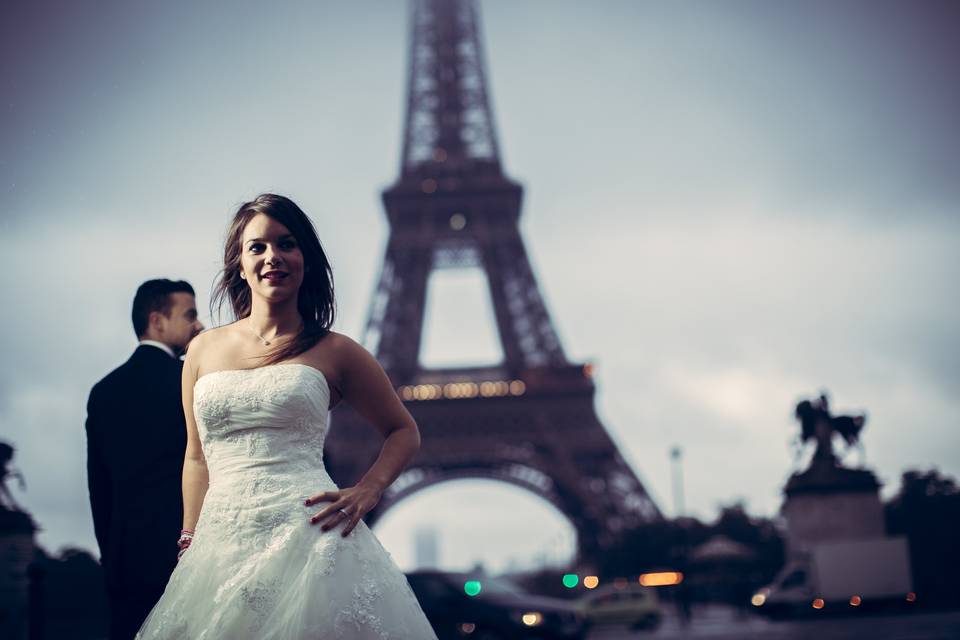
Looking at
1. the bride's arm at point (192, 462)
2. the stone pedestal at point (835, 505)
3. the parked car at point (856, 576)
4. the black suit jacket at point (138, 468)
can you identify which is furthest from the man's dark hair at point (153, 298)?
the stone pedestal at point (835, 505)

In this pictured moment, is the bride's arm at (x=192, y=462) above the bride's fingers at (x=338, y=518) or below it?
above

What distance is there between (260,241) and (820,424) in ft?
55.1

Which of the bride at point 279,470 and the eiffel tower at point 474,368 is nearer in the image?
the bride at point 279,470

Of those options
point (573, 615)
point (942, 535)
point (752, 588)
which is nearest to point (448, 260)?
point (752, 588)

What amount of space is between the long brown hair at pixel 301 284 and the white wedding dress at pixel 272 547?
0.44 feet

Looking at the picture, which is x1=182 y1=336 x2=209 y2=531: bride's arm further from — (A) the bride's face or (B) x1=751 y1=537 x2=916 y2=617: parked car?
(B) x1=751 y1=537 x2=916 y2=617: parked car

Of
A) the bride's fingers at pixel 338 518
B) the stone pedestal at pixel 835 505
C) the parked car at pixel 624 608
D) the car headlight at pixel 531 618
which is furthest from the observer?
the parked car at pixel 624 608

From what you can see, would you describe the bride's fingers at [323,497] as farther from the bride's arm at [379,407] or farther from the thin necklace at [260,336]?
the thin necklace at [260,336]

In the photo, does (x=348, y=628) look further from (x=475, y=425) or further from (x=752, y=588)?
(x=475, y=425)

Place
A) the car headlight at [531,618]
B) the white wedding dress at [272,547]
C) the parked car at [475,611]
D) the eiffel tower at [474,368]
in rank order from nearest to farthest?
the white wedding dress at [272,547] < the parked car at [475,611] < the car headlight at [531,618] < the eiffel tower at [474,368]

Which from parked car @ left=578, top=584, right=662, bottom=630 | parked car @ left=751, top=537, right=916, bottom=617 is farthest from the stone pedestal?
parked car @ left=578, top=584, right=662, bottom=630

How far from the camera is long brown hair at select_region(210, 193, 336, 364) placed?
3215 millimetres

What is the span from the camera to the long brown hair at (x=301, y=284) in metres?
3.21

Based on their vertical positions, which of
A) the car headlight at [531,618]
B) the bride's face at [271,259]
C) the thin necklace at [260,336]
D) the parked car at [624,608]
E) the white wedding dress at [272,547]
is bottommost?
the white wedding dress at [272,547]
